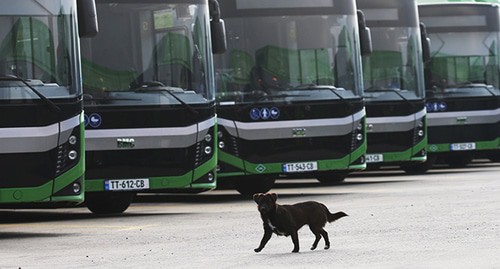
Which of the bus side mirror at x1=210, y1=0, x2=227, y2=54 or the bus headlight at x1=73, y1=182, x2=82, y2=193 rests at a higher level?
the bus side mirror at x1=210, y1=0, x2=227, y2=54

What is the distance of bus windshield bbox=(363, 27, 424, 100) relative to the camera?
2841 cm

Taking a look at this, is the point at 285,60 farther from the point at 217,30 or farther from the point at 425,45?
the point at 425,45

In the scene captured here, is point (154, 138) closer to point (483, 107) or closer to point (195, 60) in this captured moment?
point (195, 60)

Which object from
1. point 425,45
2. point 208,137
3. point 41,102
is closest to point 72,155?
point 41,102

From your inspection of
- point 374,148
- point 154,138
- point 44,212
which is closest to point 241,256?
point 154,138

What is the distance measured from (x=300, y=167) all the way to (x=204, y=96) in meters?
3.22

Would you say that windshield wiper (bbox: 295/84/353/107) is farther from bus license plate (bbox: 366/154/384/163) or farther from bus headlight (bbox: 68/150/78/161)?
bus headlight (bbox: 68/150/78/161)

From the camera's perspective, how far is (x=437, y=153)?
32062 millimetres

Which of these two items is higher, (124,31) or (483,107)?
(124,31)

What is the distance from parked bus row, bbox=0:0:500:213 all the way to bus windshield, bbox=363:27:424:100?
0.02m

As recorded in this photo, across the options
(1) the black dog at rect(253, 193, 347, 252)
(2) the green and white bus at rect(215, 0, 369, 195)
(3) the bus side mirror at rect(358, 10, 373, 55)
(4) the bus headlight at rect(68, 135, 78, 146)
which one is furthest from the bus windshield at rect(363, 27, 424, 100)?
(1) the black dog at rect(253, 193, 347, 252)

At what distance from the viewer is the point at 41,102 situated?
17.3 metres

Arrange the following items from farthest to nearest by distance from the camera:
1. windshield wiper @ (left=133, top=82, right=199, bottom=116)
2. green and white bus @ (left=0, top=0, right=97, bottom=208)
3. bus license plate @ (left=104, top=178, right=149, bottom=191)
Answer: windshield wiper @ (left=133, top=82, right=199, bottom=116) < bus license plate @ (left=104, top=178, right=149, bottom=191) < green and white bus @ (left=0, top=0, right=97, bottom=208)

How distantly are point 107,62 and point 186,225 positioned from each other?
2.92m
